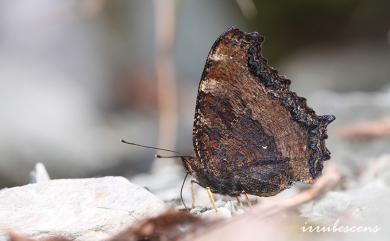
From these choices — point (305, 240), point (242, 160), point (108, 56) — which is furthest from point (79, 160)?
point (305, 240)

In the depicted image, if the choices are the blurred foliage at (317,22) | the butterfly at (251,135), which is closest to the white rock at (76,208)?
the butterfly at (251,135)

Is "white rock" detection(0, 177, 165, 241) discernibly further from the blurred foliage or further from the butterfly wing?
the blurred foliage

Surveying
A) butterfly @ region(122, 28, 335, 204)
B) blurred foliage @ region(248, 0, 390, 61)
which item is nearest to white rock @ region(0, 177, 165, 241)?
butterfly @ region(122, 28, 335, 204)

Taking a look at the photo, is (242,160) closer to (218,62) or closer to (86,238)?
(218,62)

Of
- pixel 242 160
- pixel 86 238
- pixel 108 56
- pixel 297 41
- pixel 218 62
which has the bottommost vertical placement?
pixel 86 238

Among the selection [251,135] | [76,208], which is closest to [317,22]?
[251,135]

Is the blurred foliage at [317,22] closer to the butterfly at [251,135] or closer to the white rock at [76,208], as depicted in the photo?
the butterfly at [251,135]
